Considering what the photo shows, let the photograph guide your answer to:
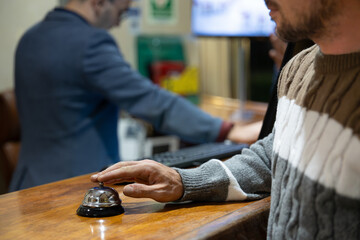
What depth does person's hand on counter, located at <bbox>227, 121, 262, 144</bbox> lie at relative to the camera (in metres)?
1.51

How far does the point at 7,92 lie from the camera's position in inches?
89.5

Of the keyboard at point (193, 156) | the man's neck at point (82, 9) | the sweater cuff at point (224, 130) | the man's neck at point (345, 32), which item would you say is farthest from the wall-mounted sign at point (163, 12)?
the man's neck at point (345, 32)

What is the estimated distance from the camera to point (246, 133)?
157 cm

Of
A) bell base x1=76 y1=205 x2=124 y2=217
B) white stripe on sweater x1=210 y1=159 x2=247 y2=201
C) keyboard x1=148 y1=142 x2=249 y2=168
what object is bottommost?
keyboard x1=148 y1=142 x2=249 y2=168

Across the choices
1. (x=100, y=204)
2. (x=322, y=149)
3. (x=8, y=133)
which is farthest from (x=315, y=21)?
(x=8, y=133)

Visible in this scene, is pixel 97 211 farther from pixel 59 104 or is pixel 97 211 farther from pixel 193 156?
pixel 59 104

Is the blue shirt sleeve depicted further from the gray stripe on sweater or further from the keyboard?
the gray stripe on sweater

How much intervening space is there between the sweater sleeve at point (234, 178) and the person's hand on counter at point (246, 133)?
45 cm

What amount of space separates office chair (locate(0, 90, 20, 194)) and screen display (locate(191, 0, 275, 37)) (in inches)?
44.0

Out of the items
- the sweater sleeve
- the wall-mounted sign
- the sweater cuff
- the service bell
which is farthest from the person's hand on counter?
the wall-mounted sign

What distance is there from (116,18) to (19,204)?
1.36 meters

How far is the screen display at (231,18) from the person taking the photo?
2377 millimetres

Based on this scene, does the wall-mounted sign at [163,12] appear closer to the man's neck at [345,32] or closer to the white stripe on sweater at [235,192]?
the white stripe on sweater at [235,192]

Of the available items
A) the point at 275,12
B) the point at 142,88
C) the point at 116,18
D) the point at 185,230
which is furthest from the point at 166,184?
the point at 116,18
